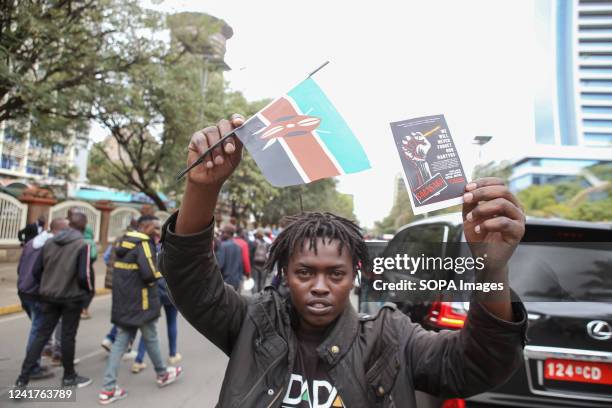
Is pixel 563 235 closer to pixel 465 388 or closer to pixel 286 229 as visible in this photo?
pixel 465 388

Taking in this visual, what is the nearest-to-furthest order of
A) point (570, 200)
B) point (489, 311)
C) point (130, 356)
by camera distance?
1. point (489, 311)
2. point (570, 200)
3. point (130, 356)

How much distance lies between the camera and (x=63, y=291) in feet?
13.7

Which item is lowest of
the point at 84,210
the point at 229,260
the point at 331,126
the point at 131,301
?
the point at 131,301

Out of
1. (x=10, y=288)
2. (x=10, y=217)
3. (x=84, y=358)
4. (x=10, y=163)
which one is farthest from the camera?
(x=10, y=163)

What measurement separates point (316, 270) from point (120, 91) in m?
9.59

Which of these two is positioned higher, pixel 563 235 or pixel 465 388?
pixel 563 235

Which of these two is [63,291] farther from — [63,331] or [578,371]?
[578,371]

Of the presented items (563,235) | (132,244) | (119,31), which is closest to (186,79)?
(119,31)

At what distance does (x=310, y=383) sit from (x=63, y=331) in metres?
3.86

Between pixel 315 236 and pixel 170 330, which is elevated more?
pixel 315 236

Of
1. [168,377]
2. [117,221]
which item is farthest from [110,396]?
[117,221]

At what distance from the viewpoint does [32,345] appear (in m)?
4.15

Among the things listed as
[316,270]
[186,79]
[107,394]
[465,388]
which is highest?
[186,79]

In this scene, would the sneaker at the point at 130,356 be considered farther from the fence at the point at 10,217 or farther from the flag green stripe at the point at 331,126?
the fence at the point at 10,217
